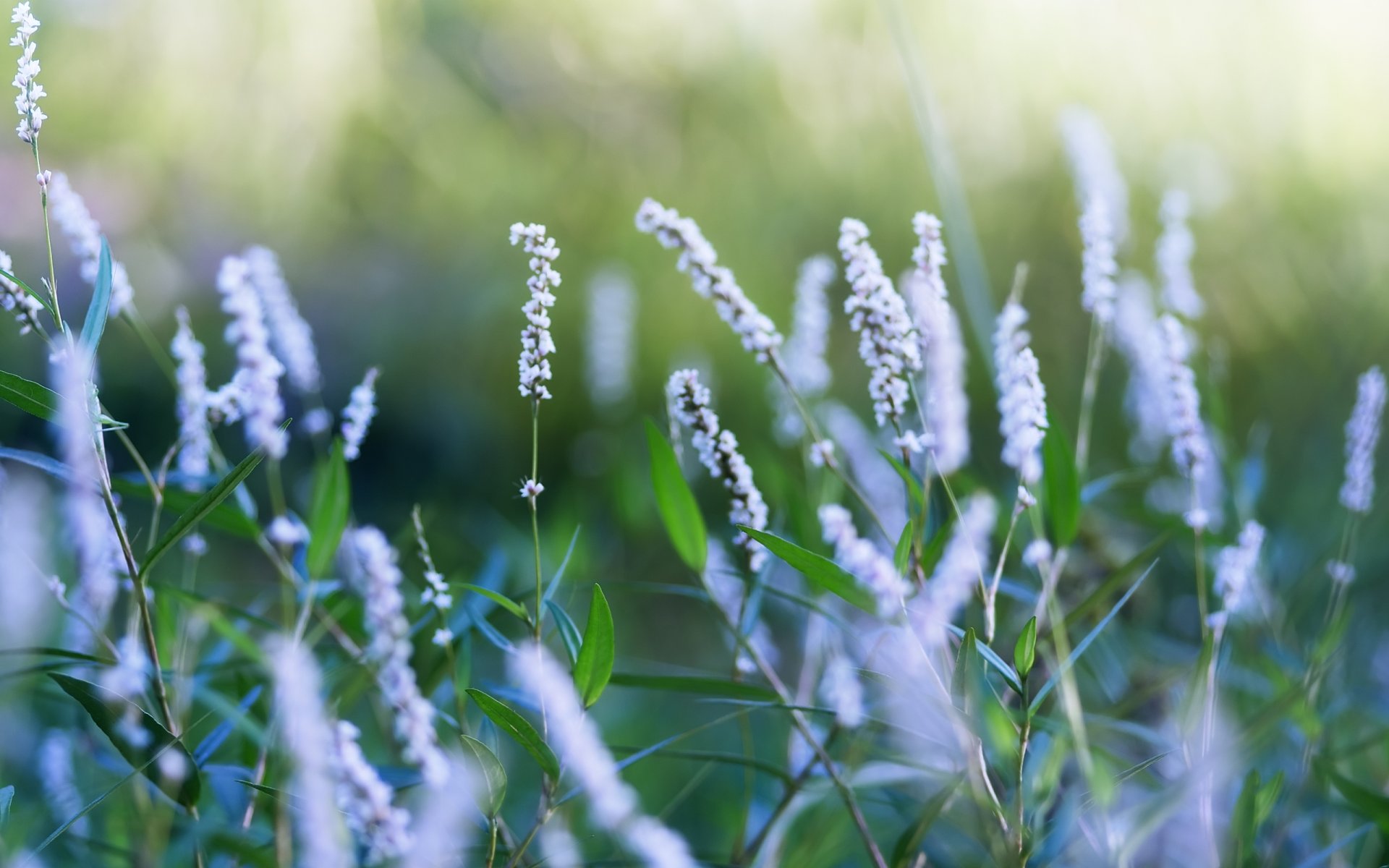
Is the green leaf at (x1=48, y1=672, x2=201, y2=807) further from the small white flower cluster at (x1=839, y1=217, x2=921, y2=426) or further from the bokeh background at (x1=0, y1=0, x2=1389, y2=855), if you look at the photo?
the bokeh background at (x1=0, y1=0, x2=1389, y2=855)

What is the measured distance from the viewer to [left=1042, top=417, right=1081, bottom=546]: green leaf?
1.29 feet

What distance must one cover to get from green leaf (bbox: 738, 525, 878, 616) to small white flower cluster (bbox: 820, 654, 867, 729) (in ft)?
0.07

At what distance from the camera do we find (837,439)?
593 millimetres

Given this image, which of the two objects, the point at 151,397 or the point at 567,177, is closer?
the point at 151,397

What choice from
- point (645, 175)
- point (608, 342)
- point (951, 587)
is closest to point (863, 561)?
point (951, 587)

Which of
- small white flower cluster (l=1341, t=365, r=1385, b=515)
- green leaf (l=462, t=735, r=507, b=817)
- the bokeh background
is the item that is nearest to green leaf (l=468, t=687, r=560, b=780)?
green leaf (l=462, t=735, r=507, b=817)

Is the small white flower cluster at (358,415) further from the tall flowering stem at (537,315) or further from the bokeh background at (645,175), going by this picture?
the bokeh background at (645,175)

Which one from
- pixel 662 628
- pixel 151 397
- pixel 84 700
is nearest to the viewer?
pixel 84 700

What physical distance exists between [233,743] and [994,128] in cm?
148

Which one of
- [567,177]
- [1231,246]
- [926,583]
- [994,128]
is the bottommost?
[926,583]

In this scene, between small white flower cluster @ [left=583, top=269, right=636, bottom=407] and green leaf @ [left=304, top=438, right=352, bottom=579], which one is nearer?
green leaf @ [left=304, top=438, right=352, bottom=579]

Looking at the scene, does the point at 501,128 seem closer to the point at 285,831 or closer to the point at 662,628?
the point at 662,628

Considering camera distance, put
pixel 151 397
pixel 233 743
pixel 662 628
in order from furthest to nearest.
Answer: pixel 151 397 < pixel 662 628 < pixel 233 743

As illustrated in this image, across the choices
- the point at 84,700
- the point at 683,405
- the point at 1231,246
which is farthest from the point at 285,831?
the point at 1231,246
